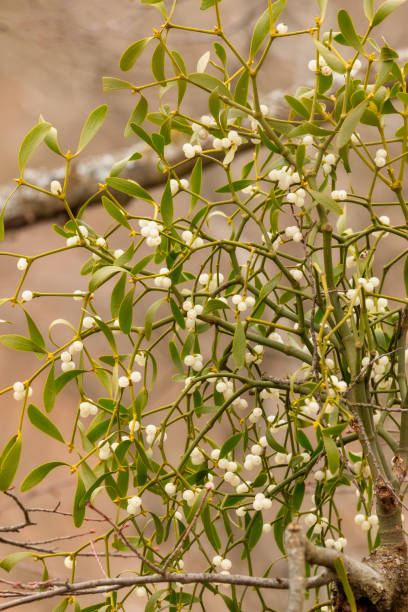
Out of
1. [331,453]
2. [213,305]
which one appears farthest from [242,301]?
[331,453]

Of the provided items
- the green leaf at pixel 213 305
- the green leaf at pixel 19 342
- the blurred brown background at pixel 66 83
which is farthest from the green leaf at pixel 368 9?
the blurred brown background at pixel 66 83

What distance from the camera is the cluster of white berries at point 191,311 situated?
21.1 inches

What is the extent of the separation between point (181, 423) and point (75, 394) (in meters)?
0.24

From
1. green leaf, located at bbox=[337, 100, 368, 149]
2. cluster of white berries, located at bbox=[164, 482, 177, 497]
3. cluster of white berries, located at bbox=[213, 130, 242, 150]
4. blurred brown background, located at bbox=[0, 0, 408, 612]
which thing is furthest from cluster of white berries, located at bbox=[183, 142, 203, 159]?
blurred brown background, located at bbox=[0, 0, 408, 612]

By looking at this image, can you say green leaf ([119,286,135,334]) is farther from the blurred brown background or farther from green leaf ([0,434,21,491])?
the blurred brown background

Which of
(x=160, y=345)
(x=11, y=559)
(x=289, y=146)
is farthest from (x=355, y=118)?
(x=160, y=345)

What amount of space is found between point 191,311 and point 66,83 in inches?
58.0

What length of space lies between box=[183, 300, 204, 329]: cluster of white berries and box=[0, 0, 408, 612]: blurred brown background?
1090 mm

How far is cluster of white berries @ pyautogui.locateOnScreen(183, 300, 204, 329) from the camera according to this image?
21.1 inches

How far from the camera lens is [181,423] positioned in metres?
1.68

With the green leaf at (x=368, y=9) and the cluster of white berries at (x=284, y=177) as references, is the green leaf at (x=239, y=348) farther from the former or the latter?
the green leaf at (x=368, y=9)

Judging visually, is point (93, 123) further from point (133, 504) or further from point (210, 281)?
point (133, 504)

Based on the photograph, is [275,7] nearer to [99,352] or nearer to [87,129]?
[87,129]

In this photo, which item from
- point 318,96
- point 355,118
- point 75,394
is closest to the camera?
point 355,118
